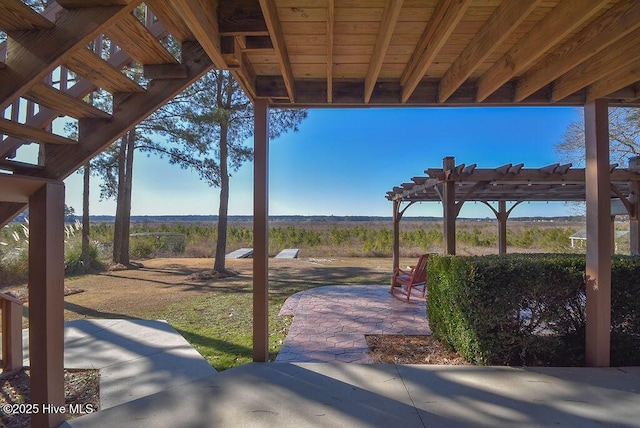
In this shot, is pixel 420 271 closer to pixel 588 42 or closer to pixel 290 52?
pixel 588 42

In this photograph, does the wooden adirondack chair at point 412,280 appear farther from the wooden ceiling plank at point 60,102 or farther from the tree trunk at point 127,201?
the tree trunk at point 127,201

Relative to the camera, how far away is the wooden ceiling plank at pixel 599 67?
6.57ft

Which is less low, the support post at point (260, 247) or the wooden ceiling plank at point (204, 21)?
the wooden ceiling plank at point (204, 21)

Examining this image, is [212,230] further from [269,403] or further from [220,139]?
[269,403]

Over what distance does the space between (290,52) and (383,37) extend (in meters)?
0.75

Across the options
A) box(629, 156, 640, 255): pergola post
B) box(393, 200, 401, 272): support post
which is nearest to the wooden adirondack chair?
box(393, 200, 401, 272): support post

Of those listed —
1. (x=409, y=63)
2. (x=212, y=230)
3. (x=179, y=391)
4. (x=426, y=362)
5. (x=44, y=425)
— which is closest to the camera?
(x=44, y=425)

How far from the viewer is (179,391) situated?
88.8 inches

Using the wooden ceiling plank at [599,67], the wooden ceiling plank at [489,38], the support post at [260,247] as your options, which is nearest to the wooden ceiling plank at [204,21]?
the support post at [260,247]

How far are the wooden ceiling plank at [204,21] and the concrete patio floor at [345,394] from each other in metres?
2.21

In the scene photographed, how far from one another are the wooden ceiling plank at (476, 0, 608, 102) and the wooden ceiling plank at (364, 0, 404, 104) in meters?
0.89

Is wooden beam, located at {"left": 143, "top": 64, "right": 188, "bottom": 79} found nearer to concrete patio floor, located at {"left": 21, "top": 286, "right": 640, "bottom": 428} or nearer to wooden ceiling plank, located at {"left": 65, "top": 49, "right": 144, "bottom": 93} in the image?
wooden ceiling plank, located at {"left": 65, "top": 49, "right": 144, "bottom": 93}

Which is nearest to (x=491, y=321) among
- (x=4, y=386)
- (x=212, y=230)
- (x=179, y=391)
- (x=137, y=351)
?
(x=179, y=391)

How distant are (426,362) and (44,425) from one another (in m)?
2.92
